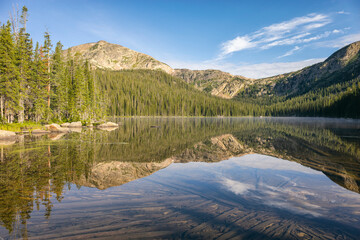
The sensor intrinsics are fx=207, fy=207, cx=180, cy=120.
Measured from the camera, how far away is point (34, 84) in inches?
1825

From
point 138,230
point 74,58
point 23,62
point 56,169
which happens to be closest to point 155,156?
point 56,169

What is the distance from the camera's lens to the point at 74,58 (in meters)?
76.5

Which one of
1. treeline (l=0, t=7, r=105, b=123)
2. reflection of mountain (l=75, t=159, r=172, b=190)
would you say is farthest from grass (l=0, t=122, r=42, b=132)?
reflection of mountain (l=75, t=159, r=172, b=190)

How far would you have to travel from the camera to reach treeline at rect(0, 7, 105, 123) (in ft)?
125

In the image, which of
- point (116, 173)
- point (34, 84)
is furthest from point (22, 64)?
point (116, 173)

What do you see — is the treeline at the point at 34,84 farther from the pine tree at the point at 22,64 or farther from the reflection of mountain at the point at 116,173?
the reflection of mountain at the point at 116,173

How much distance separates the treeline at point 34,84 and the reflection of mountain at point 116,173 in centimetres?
3362

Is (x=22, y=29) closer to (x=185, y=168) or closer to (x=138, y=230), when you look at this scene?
(x=185, y=168)

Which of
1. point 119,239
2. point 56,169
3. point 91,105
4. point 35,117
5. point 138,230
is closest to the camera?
point 119,239

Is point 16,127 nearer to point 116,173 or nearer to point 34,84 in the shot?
point 34,84

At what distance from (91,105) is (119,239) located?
74.9 metres

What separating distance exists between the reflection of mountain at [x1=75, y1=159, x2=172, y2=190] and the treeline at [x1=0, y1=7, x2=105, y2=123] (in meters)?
33.6

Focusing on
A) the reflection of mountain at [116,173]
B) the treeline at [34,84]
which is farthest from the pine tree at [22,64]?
the reflection of mountain at [116,173]

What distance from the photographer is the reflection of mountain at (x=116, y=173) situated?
11.2m
